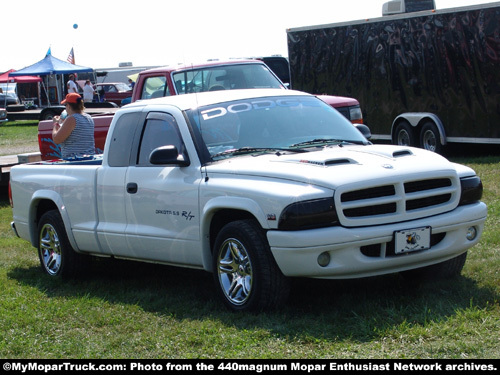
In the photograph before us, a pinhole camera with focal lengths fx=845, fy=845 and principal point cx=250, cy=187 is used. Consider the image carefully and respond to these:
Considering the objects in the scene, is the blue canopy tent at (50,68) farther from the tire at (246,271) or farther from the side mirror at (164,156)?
the tire at (246,271)

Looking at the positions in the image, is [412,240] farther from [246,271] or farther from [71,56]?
[71,56]

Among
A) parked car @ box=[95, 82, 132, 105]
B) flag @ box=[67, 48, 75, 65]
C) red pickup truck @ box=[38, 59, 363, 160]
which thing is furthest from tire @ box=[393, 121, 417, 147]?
flag @ box=[67, 48, 75, 65]

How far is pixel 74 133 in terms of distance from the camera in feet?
32.4

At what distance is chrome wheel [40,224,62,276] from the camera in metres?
8.31

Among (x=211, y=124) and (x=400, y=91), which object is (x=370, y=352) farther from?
(x=400, y=91)

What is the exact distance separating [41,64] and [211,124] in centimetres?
3332

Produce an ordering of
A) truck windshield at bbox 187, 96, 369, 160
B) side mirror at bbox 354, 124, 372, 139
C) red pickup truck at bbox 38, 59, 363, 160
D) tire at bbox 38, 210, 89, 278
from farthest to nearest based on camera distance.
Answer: red pickup truck at bbox 38, 59, 363, 160 → tire at bbox 38, 210, 89, 278 → side mirror at bbox 354, 124, 372, 139 → truck windshield at bbox 187, 96, 369, 160

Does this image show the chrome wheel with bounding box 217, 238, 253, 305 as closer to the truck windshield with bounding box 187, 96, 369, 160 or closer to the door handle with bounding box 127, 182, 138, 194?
the truck windshield with bounding box 187, 96, 369, 160

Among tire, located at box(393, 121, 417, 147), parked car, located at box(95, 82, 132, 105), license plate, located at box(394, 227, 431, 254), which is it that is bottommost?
parked car, located at box(95, 82, 132, 105)

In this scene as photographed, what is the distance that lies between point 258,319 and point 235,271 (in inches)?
18.0

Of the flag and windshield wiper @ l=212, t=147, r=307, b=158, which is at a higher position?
windshield wiper @ l=212, t=147, r=307, b=158

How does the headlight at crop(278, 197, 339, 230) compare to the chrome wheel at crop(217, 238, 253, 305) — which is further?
the chrome wheel at crop(217, 238, 253, 305)

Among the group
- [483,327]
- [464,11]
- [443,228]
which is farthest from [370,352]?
[464,11]

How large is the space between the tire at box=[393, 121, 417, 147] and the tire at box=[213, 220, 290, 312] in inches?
430
